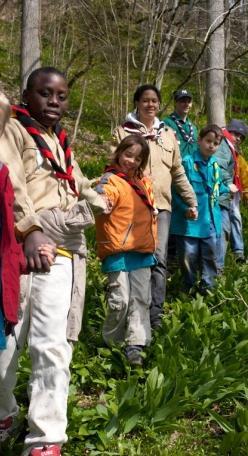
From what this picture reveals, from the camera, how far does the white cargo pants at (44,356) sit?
2713mm

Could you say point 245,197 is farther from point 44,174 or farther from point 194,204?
point 44,174

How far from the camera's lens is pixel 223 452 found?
320 centimetres

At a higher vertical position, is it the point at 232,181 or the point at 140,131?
the point at 140,131

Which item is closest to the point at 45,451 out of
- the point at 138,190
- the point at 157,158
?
the point at 138,190

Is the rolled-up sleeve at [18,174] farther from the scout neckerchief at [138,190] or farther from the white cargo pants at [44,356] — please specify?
the scout neckerchief at [138,190]

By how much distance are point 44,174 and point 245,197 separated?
13.3ft

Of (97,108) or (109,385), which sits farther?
(97,108)

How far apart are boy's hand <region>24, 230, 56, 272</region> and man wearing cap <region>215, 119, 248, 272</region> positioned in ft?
10.6

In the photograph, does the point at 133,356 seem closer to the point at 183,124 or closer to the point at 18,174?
the point at 18,174

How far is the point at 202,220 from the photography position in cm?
521

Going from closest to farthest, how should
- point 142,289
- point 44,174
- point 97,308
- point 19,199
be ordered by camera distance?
point 19,199 < point 44,174 < point 142,289 < point 97,308

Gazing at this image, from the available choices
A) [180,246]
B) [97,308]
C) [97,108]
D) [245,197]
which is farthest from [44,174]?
[97,108]


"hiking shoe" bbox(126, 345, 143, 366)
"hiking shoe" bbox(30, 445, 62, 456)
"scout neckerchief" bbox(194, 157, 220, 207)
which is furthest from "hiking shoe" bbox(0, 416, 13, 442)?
"scout neckerchief" bbox(194, 157, 220, 207)

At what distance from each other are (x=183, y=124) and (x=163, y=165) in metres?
1.31
